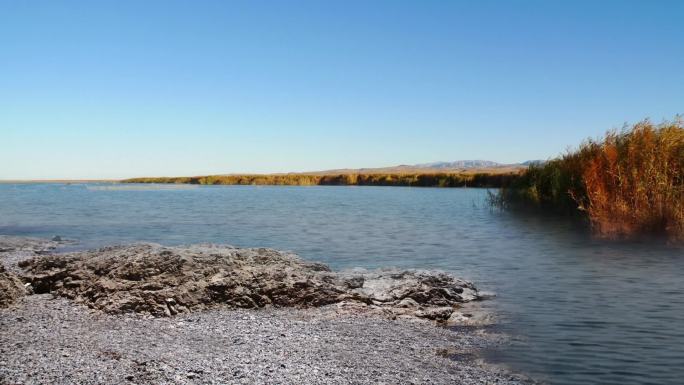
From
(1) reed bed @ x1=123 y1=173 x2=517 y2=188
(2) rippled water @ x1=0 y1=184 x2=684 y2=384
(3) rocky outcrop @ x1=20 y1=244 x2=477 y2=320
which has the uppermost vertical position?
(1) reed bed @ x1=123 y1=173 x2=517 y2=188

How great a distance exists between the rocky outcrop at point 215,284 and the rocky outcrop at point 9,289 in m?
0.70

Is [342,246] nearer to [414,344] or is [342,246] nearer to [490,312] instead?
[490,312]

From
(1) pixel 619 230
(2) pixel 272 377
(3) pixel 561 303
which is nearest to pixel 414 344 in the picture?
(2) pixel 272 377

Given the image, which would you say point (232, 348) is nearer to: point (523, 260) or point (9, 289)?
point (9, 289)

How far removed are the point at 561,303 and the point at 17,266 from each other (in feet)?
44.0

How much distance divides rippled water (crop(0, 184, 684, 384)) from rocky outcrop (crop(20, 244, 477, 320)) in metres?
1.66

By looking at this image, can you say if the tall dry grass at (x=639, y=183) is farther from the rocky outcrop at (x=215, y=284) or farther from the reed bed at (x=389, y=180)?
the reed bed at (x=389, y=180)

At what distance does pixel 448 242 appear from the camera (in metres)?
22.4

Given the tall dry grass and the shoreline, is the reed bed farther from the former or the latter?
the shoreline

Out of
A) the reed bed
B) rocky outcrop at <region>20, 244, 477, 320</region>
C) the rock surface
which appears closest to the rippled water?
the rock surface

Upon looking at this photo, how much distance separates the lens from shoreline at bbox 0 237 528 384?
6.98 metres

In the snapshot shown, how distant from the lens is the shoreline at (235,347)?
698cm

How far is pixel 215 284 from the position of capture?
1130 centimetres

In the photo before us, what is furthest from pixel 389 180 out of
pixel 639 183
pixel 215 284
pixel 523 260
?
pixel 215 284
